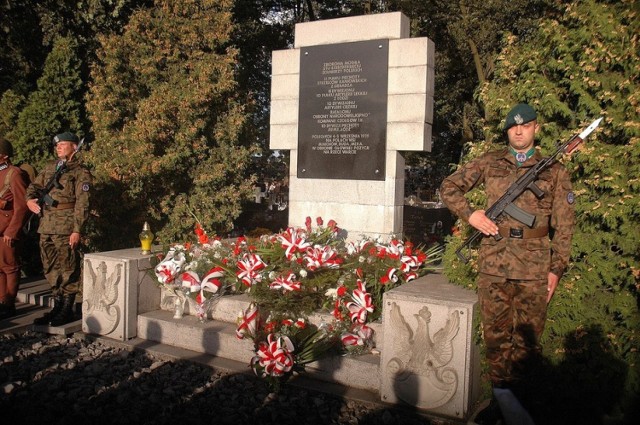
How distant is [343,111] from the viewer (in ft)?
22.3

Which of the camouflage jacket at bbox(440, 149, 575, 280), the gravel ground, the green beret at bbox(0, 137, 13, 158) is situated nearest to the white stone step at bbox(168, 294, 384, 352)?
the gravel ground

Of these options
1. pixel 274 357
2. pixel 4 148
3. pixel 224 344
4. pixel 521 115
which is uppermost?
pixel 521 115

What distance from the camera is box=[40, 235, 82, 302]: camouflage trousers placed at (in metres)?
5.70

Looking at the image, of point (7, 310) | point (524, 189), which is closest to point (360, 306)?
point (524, 189)

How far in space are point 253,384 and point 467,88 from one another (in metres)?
17.9

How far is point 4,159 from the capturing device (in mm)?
6137

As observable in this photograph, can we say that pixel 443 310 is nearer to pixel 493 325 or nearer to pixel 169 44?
pixel 493 325

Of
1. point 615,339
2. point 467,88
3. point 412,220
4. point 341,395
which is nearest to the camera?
point 615,339

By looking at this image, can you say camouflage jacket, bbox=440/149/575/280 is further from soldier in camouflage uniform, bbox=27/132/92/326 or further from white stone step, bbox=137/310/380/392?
soldier in camouflage uniform, bbox=27/132/92/326

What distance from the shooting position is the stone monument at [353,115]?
6.39 metres

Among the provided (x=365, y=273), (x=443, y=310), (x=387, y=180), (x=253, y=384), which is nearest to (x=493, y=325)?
(x=443, y=310)

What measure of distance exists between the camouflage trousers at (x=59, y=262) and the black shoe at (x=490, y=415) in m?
4.27

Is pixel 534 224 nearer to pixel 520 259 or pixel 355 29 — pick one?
pixel 520 259

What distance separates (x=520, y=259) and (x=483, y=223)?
331 mm
